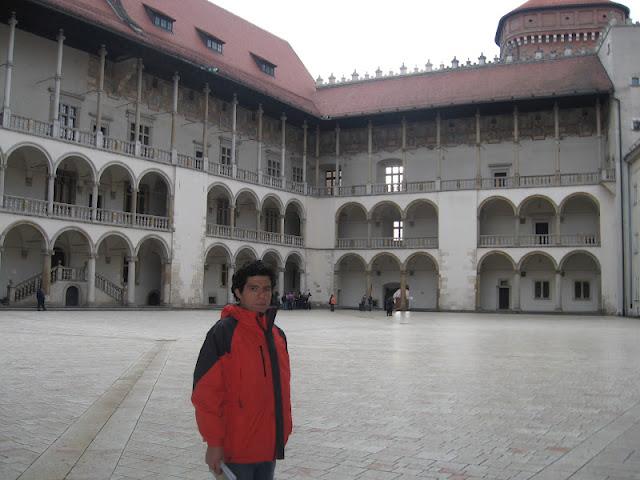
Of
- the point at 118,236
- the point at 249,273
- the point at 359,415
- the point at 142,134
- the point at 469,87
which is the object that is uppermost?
the point at 469,87

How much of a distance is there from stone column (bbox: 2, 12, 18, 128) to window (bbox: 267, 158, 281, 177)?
57.6 ft

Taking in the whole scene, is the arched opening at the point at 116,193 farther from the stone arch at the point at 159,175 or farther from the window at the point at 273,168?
the window at the point at 273,168

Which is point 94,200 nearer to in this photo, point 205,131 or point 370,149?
point 205,131

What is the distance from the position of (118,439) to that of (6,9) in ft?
87.7

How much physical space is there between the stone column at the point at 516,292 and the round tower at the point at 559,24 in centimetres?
1874

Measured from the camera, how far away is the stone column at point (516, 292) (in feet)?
128

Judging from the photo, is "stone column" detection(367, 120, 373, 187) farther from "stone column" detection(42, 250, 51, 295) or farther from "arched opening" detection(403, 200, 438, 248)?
"stone column" detection(42, 250, 51, 295)

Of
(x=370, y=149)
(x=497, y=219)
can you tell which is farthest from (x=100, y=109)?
(x=497, y=219)

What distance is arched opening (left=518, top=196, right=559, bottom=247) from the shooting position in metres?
39.7

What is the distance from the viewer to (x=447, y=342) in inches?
640

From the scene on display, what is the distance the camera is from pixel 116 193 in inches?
1323

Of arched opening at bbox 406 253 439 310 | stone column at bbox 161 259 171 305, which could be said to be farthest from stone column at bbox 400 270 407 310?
stone column at bbox 161 259 171 305

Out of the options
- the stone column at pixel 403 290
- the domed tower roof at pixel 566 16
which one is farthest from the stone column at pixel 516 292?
the domed tower roof at pixel 566 16

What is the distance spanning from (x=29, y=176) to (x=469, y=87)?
26.4 meters
